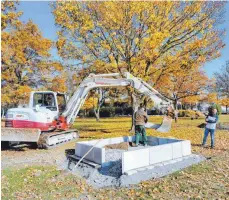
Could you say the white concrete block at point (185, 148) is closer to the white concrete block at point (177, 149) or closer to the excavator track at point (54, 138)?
the white concrete block at point (177, 149)

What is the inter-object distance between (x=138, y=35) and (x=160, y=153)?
815 cm

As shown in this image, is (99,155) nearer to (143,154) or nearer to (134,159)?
(134,159)

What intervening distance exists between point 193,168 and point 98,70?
954 cm

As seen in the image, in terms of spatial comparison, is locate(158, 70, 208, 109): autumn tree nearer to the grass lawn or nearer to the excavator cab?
the excavator cab

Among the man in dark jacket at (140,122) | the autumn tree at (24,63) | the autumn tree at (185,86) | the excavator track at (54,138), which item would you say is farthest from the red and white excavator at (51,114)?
the autumn tree at (185,86)

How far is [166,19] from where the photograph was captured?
1445 cm

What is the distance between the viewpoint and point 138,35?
1488 cm

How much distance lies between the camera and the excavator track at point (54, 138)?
37.9ft

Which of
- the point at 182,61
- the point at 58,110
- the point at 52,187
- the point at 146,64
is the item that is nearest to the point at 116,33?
the point at 146,64

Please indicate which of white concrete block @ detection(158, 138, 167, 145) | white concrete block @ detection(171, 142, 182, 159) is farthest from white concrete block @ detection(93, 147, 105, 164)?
white concrete block @ detection(158, 138, 167, 145)

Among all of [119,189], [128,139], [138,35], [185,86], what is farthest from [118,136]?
[185,86]

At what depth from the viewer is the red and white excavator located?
1112 centimetres

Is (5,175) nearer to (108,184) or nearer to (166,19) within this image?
(108,184)

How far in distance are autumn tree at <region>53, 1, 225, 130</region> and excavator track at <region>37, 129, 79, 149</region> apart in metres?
4.30
